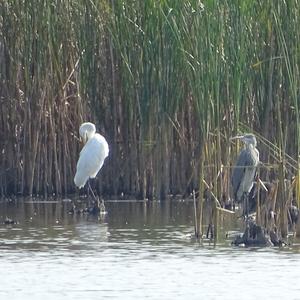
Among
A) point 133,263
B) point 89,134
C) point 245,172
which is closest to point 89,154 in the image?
point 89,134

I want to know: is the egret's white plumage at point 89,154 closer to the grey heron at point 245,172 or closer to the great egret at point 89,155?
the great egret at point 89,155

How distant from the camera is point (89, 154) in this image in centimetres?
1553

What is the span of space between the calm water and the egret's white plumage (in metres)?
1.13

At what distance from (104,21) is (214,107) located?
2.43 meters

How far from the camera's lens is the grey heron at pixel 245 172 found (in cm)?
1370

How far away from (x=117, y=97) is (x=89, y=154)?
1230 mm

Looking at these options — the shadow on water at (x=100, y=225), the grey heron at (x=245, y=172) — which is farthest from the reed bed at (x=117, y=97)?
the grey heron at (x=245, y=172)

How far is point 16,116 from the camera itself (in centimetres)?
1666

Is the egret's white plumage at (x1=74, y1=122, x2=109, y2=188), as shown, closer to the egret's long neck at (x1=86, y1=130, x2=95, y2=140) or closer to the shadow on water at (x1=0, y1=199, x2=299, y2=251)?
the egret's long neck at (x1=86, y1=130, x2=95, y2=140)

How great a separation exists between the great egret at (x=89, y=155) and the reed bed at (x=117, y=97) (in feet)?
1.68

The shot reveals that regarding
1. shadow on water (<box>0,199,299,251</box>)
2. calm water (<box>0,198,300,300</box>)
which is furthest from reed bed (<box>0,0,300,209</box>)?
calm water (<box>0,198,300,300</box>)

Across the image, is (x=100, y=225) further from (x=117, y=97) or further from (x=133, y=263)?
(x=133, y=263)

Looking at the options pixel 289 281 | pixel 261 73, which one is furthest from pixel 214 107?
pixel 289 281

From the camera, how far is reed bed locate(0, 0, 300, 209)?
50.5 ft
